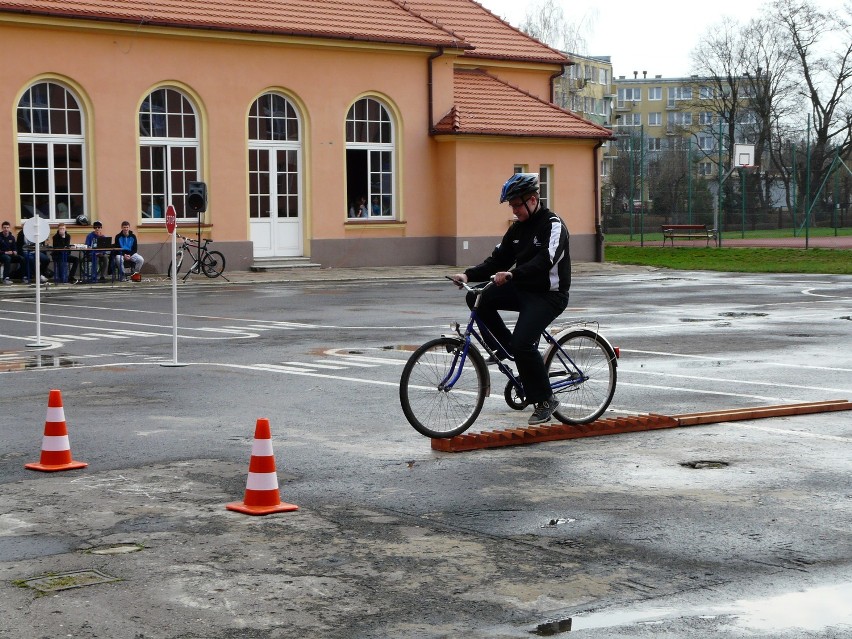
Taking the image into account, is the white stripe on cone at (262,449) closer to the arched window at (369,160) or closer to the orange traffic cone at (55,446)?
the orange traffic cone at (55,446)

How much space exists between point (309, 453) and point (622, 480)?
214cm

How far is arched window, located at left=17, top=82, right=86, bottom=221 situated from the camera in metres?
32.1

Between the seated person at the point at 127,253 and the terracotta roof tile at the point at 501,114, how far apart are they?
10.2 metres

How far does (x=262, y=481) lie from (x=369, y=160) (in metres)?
31.1

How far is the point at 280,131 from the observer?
3647cm

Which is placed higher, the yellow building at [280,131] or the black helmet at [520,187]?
the yellow building at [280,131]

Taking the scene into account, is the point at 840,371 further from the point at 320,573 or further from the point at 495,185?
the point at 495,185

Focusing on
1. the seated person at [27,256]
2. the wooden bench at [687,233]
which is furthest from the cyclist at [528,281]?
the wooden bench at [687,233]

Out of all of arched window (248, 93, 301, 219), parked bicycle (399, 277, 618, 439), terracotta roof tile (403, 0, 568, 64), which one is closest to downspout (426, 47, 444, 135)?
terracotta roof tile (403, 0, 568, 64)

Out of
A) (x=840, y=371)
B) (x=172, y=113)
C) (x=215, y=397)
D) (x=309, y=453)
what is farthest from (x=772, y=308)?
(x=172, y=113)

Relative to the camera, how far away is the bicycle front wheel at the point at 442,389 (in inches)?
386

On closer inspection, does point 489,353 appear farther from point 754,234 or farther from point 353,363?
point 754,234

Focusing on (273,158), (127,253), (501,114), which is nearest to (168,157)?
(273,158)

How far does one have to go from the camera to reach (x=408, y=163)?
38.5 metres
